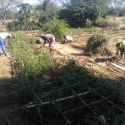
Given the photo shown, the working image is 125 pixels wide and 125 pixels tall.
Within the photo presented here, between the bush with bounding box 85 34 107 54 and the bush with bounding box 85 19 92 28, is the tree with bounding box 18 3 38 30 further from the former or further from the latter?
the bush with bounding box 85 34 107 54

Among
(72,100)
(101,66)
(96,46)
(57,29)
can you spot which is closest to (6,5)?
→ (57,29)

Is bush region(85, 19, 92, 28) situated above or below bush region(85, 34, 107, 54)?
below

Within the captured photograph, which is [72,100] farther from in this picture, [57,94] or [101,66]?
[101,66]

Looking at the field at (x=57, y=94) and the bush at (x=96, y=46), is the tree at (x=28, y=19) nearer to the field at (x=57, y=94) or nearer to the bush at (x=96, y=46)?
the bush at (x=96, y=46)

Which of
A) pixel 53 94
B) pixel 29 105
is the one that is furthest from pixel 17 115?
pixel 53 94

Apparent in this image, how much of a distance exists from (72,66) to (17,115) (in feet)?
9.10

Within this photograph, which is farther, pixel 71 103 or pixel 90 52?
pixel 90 52

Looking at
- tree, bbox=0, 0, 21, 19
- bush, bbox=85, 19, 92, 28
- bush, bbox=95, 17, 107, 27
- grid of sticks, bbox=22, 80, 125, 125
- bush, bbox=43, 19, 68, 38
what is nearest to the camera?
grid of sticks, bbox=22, 80, 125, 125

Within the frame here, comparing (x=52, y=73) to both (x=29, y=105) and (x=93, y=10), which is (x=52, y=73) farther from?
(x=93, y=10)

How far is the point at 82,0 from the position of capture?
3209 cm

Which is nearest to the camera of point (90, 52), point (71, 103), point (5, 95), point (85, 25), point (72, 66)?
point (71, 103)

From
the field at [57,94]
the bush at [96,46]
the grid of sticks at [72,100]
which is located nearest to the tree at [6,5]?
the bush at [96,46]

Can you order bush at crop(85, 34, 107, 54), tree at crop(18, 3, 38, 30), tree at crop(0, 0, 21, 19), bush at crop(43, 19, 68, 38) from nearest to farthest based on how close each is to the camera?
bush at crop(85, 34, 107, 54)
bush at crop(43, 19, 68, 38)
tree at crop(18, 3, 38, 30)
tree at crop(0, 0, 21, 19)

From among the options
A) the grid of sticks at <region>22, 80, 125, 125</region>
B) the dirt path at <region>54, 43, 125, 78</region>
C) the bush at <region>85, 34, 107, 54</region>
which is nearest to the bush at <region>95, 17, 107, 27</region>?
the bush at <region>85, 34, 107, 54</region>
